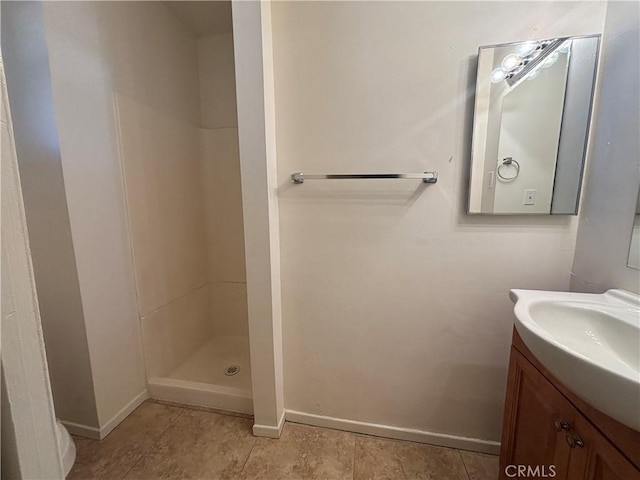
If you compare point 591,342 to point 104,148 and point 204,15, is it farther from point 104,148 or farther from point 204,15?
point 204,15

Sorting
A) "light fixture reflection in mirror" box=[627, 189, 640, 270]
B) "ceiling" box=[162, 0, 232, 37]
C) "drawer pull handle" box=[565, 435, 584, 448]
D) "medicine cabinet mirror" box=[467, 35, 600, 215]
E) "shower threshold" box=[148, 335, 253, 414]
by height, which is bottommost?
"shower threshold" box=[148, 335, 253, 414]

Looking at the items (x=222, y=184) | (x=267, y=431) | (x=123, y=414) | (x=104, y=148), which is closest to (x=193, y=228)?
(x=222, y=184)

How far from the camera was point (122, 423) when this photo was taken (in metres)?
1.47

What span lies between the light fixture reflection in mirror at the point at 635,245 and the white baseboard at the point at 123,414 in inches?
95.4

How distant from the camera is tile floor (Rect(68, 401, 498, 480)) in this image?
120 cm

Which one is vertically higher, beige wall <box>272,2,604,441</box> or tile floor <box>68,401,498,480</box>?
beige wall <box>272,2,604,441</box>

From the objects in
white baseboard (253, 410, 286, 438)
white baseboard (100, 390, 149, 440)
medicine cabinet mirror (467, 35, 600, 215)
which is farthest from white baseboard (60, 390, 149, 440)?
medicine cabinet mirror (467, 35, 600, 215)

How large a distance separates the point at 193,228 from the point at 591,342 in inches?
88.8

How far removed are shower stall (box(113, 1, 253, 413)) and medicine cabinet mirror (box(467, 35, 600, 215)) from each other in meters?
1.65

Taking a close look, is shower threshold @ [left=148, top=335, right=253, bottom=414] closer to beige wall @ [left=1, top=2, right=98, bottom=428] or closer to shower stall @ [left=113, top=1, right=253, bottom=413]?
shower stall @ [left=113, top=1, right=253, bottom=413]

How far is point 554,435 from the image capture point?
2.55 feet

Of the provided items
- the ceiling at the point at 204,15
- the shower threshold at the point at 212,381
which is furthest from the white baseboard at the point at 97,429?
the ceiling at the point at 204,15

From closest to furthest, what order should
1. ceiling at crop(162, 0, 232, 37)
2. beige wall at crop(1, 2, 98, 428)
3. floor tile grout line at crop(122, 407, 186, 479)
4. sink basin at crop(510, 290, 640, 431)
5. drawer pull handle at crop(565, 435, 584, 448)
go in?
sink basin at crop(510, 290, 640, 431) → drawer pull handle at crop(565, 435, 584, 448) → beige wall at crop(1, 2, 98, 428) → floor tile grout line at crop(122, 407, 186, 479) → ceiling at crop(162, 0, 232, 37)

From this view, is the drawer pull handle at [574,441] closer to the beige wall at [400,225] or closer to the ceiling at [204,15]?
the beige wall at [400,225]
